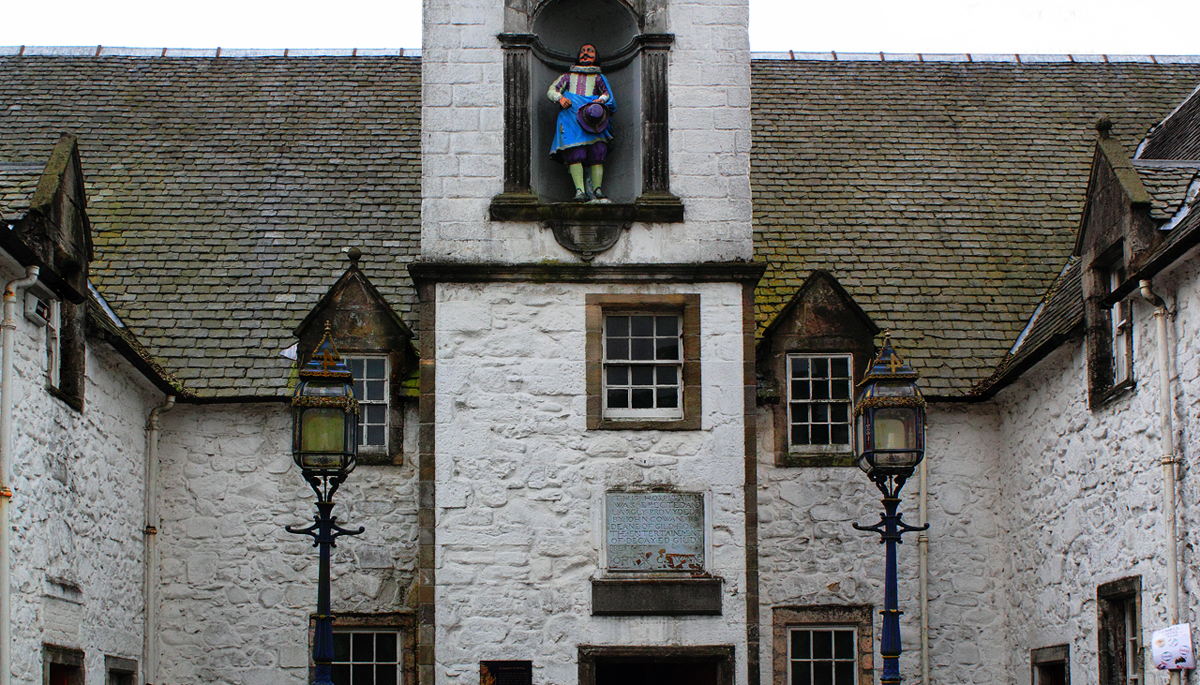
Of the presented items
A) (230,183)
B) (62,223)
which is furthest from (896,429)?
(230,183)

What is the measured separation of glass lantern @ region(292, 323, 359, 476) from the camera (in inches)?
449

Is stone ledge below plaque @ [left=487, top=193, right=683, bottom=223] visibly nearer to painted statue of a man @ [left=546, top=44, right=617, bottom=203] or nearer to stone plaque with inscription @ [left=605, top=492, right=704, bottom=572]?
painted statue of a man @ [left=546, top=44, right=617, bottom=203]

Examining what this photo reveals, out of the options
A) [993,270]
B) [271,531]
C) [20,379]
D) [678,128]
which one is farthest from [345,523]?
[993,270]

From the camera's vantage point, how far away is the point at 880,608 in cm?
1599

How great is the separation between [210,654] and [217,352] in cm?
327

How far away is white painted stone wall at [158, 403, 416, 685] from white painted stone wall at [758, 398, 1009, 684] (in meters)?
3.85

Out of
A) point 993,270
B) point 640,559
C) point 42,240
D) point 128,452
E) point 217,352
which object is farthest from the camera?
point 993,270

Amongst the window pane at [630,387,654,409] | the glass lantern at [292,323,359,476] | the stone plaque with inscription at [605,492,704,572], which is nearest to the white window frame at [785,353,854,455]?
the window pane at [630,387,654,409]

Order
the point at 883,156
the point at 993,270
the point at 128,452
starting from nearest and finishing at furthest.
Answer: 1. the point at 128,452
2. the point at 993,270
3. the point at 883,156

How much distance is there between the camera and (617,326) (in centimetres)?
1498

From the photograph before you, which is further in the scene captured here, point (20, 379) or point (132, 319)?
point (132, 319)

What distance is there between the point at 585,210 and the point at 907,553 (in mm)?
5096

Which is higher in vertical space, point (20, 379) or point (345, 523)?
point (20, 379)

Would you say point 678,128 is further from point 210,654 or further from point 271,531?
point 210,654
